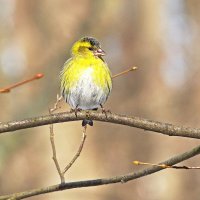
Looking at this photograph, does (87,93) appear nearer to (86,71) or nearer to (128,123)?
(86,71)

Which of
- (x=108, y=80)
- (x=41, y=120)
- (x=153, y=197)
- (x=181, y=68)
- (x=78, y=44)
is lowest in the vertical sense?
(x=41, y=120)

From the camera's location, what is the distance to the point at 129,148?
46.7ft

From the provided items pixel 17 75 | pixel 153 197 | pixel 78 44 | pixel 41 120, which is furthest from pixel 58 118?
pixel 153 197

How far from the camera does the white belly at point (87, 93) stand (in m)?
4.93

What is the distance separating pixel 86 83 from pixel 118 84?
414 inches

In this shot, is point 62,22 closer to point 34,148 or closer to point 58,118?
point 34,148

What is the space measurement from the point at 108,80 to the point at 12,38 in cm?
939

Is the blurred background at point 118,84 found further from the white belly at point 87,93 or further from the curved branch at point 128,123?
the curved branch at point 128,123

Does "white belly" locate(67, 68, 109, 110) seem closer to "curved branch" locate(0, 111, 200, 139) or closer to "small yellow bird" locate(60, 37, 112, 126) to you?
"small yellow bird" locate(60, 37, 112, 126)

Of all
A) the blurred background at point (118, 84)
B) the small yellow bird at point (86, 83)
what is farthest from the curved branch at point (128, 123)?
the blurred background at point (118, 84)

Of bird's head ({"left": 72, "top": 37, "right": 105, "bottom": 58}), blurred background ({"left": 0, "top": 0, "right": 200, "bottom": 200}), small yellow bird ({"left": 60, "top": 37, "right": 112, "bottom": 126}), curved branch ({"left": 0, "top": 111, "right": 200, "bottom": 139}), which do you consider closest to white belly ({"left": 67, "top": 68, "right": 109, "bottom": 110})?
small yellow bird ({"left": 60, "top": 37, "right": 112, "bottom": 126})

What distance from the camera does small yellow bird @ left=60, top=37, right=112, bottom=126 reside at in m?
4.94

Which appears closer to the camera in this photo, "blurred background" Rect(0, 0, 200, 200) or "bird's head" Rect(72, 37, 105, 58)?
"bird's head" Rect(72, 37, 105, 58)

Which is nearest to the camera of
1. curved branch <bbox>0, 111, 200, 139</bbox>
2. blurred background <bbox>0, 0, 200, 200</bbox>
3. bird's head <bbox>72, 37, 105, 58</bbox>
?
curved branch <bbox>0, 111, 200, 139</bbox>
